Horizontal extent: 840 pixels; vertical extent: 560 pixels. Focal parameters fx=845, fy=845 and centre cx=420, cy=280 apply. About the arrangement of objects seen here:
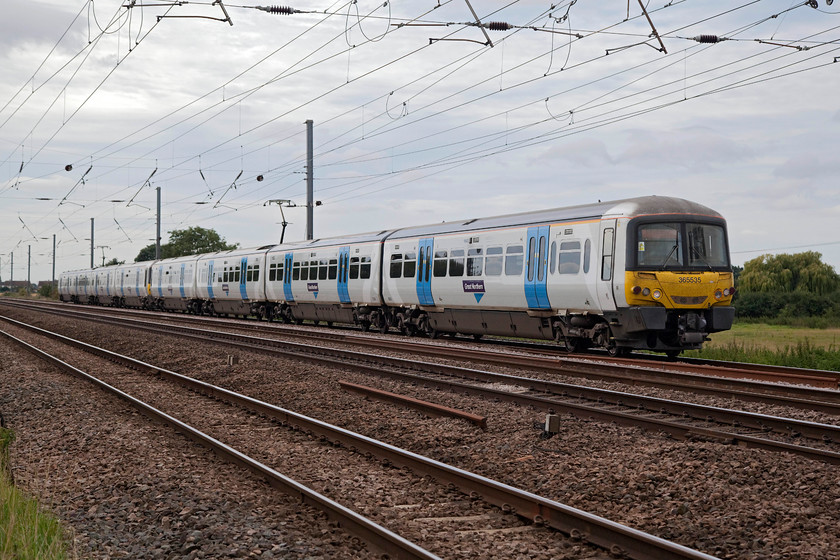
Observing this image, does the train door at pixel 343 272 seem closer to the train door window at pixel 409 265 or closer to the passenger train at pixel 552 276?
the passenger train at pixel 552 276

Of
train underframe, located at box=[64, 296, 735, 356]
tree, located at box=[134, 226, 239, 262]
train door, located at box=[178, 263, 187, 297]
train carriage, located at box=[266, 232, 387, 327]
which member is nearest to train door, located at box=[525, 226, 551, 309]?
train underframe, located at box=[64, 296, 735, 356]

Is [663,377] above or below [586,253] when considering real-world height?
below

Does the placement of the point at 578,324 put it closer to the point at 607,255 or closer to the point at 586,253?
the point at 586,253

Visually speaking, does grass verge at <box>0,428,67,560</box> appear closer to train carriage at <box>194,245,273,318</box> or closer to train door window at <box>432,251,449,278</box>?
train door window at <box>432,251,449,278</box>

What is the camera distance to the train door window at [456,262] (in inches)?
873

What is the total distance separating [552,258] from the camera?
1873 cm

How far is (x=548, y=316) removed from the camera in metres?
19.2

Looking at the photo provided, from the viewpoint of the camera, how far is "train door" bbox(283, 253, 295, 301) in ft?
111

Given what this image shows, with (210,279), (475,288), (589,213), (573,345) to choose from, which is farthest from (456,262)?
(210,279)

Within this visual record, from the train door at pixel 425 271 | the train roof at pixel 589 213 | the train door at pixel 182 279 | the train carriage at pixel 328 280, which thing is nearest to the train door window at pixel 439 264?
the train door at pixel 425 271

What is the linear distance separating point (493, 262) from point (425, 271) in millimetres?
3569

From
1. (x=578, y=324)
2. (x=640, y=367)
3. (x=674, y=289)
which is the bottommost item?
(x=640, y=367)

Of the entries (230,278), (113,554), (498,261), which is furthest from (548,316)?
(230,278)

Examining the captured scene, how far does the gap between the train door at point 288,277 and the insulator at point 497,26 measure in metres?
18.3
